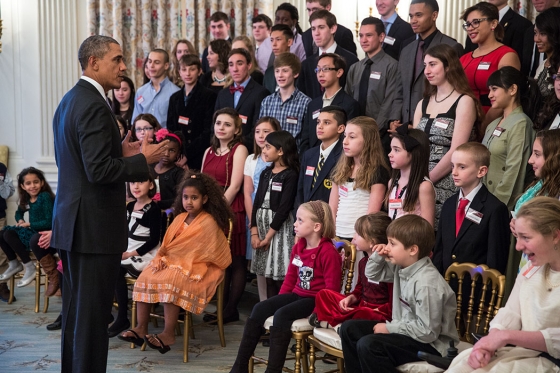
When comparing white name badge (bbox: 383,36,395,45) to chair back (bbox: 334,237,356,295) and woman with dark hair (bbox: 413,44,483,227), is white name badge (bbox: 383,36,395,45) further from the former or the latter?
chair back (bbox: 334,237,356,295)

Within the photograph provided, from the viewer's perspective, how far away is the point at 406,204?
3.96 metres

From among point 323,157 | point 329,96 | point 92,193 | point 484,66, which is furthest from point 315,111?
point 92,193

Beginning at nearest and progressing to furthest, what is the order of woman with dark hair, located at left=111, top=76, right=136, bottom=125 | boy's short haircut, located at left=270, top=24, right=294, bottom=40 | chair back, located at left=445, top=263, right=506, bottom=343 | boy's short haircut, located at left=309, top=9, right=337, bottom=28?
chair back, located at left=445, top=263, right=506, bottom=343 → boy's short haircut, located at left=309, top=9, right=337, bottom=28 → boy's short haircut, located at left=270, top=24, right=294, bottom=40 → woman with dark hair, located at left=111, top=76, right=136, bottom=125

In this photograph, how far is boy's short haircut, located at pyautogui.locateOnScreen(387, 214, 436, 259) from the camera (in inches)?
127

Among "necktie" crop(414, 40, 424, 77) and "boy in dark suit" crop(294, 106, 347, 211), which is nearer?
"boy in dark suit" crop(294, 106, 347, 211)

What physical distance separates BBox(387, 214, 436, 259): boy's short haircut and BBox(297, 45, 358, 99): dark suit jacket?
2627mm

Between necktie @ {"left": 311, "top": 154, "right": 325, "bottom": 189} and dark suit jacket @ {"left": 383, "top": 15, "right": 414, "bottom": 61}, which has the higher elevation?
dark suit jacket @ {"left": 383, "top": 15, "right": 414, "bottom": 61}

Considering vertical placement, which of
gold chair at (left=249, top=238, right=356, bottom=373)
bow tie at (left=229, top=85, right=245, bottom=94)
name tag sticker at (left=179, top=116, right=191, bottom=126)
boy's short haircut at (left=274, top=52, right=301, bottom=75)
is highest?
A: boy's short haircut at (left=274, top=52, right=301, bottom=75)

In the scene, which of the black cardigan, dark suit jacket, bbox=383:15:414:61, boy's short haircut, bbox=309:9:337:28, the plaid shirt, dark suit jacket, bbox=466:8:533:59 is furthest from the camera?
dark suit jacket, bbox=383:15:414:61

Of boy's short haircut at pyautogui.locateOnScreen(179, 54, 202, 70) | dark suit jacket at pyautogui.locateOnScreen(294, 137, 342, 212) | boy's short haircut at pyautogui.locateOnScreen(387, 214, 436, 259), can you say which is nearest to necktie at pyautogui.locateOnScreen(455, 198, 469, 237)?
boy's short haircut at pyautogui.locateOnScreen(387, 214, 436, 259)

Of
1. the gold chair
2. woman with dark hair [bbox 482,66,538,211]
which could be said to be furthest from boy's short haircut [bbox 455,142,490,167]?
the gold chair

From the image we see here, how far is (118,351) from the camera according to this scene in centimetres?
466

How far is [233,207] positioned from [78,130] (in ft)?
7.43

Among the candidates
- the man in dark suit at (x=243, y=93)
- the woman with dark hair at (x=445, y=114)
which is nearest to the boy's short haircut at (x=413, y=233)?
the woman with dark hair at (x=445, y=114)
